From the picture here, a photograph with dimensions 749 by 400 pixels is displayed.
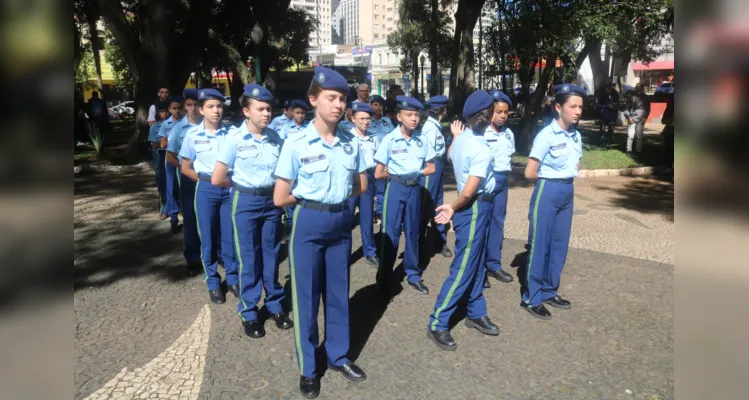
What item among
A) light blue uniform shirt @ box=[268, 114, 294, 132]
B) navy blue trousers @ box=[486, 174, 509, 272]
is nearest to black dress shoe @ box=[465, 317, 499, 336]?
navy blue trousers @ box=[486, 174, 509, 272]

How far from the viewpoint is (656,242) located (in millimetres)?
7133

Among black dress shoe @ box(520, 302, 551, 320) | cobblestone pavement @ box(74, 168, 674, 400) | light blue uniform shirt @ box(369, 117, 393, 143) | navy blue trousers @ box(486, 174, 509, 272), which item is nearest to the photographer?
cobblestone pavement @ box(74, 168, 674, 400)

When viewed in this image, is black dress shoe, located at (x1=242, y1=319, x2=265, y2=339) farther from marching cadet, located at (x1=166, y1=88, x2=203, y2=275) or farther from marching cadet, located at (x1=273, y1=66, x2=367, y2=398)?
marching cadet, located at (x1=166, y1=88, x2=203, y2=275)

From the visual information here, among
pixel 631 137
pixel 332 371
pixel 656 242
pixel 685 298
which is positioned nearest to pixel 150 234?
pixel 332 371

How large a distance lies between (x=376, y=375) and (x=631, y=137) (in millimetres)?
13213

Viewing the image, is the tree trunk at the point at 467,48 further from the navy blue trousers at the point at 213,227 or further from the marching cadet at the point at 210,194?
the navy blue trousers at the point at 213,227

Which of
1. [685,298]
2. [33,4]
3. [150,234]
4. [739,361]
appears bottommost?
[150,234]

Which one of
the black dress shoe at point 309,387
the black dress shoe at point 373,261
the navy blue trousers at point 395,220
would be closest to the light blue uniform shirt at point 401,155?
the navy blue trousers at point 395,220

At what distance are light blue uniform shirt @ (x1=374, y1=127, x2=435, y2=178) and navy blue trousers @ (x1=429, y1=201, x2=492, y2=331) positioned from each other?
119cm

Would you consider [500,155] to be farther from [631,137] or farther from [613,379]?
[631,137]

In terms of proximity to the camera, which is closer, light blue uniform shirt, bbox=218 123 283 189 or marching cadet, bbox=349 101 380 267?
light blue uniform shirt, bbox=218 123 283 189

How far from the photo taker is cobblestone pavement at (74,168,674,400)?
362 centimetres

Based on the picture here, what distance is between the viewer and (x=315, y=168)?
11.1 feet

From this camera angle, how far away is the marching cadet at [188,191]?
18.7ft
